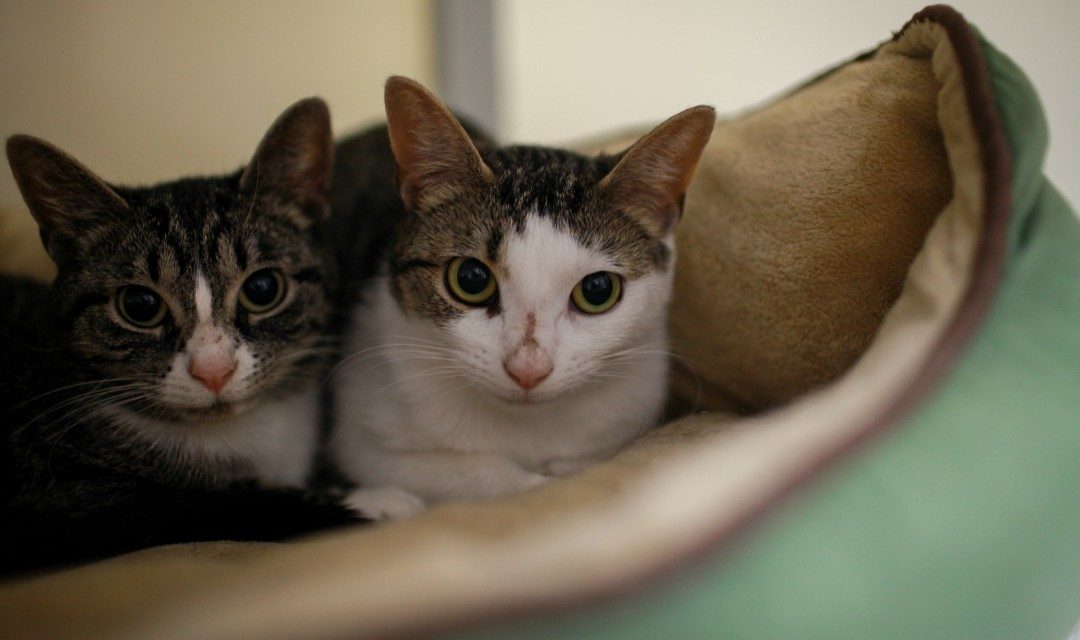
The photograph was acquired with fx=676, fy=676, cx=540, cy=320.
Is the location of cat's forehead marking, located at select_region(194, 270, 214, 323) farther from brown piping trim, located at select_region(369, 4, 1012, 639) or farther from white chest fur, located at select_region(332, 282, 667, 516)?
brown piping trim, located at select_region(369, 4, 1012, 639)

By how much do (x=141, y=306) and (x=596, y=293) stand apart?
0.82 meters

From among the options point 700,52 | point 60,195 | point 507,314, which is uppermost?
point 700,52

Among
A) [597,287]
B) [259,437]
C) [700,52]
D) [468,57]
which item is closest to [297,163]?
[259,437]

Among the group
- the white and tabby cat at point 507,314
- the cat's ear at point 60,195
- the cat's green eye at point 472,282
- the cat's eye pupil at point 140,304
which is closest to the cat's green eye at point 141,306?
the cat's eye pupil at point 140,304

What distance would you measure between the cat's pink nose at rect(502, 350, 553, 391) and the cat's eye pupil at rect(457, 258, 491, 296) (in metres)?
0.17

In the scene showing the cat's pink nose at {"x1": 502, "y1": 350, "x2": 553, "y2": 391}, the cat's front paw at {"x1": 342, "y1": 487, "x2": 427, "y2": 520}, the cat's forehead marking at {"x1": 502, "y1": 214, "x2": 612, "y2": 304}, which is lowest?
the cat's front paw at {"x1": 342, "y1": 487, "x2": 427, "y2": 520}

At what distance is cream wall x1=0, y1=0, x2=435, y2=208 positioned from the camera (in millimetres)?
1861

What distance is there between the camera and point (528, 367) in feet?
3.61

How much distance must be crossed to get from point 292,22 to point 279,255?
63.4 inches

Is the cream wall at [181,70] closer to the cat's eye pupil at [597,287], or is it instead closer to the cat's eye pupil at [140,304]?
the cat's eye pupil at [140,304]

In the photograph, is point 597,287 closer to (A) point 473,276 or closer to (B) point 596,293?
(B) point 596,293

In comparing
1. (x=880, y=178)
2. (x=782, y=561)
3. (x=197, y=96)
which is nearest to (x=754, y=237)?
(x=880, y=178)

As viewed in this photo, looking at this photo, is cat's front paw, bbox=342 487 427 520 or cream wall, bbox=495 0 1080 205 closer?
cat's front paw, bbox=342 487 427 520

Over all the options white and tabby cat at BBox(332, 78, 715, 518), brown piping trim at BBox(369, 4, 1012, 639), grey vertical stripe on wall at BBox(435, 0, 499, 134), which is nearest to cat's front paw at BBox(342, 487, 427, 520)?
white and tabby cat at BBox(332, 78, 715, 518)
